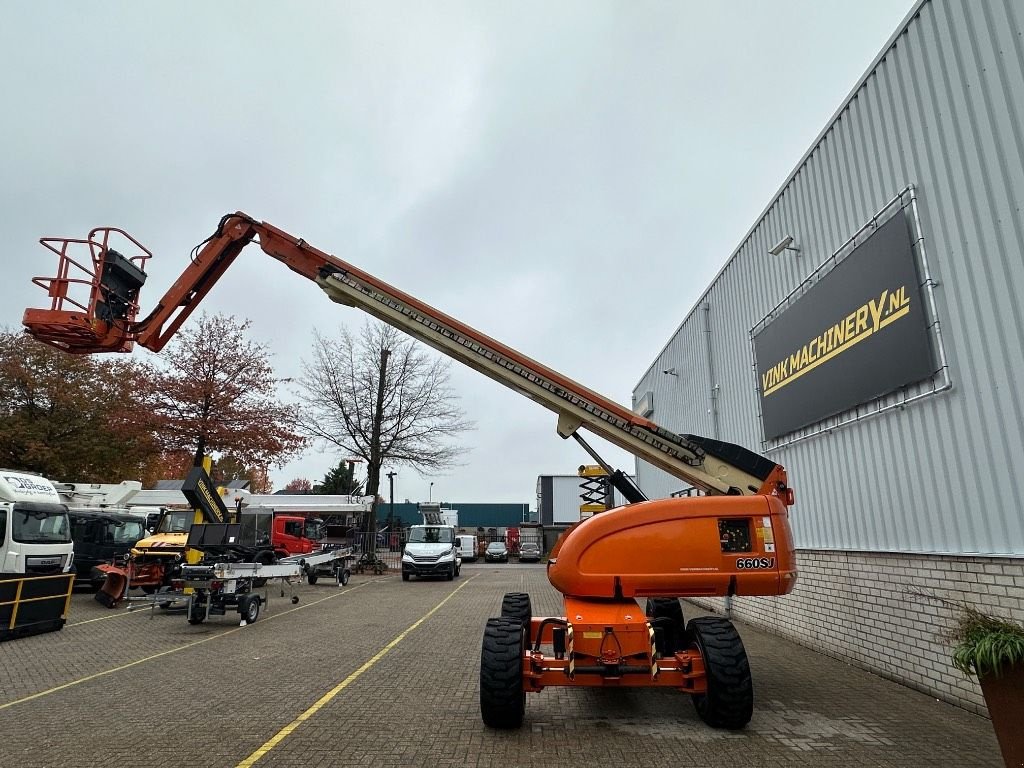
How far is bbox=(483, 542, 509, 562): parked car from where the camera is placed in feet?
136

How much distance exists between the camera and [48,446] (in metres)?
24.5

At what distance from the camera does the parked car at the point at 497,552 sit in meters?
41.5

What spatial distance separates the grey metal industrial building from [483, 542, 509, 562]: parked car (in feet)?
105

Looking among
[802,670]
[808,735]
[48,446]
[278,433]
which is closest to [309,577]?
[278,433]

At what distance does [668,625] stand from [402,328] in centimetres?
505

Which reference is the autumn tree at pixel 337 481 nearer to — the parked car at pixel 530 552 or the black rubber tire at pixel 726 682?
the parked car at pixel 530 552

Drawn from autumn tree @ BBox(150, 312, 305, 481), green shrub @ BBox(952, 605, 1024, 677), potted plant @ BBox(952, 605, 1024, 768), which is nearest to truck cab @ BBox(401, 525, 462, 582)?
autumn tree @ BBox(150, 312, 305, 481)

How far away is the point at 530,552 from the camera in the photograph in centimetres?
3997

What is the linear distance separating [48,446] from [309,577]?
39.0ft

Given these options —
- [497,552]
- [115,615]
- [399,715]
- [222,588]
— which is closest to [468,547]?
[497,552]

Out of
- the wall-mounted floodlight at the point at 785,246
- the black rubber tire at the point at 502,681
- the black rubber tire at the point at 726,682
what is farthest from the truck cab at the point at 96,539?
the wall-mounted floodlight at the point at 785,246

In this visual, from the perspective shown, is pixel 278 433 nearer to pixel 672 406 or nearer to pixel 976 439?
pixel 672 406

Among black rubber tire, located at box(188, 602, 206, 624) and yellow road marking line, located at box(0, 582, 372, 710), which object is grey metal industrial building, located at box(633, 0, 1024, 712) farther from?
black rubber tire, located at box(188, 602, 206, 624)

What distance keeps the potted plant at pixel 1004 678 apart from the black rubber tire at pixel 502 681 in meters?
3.52
